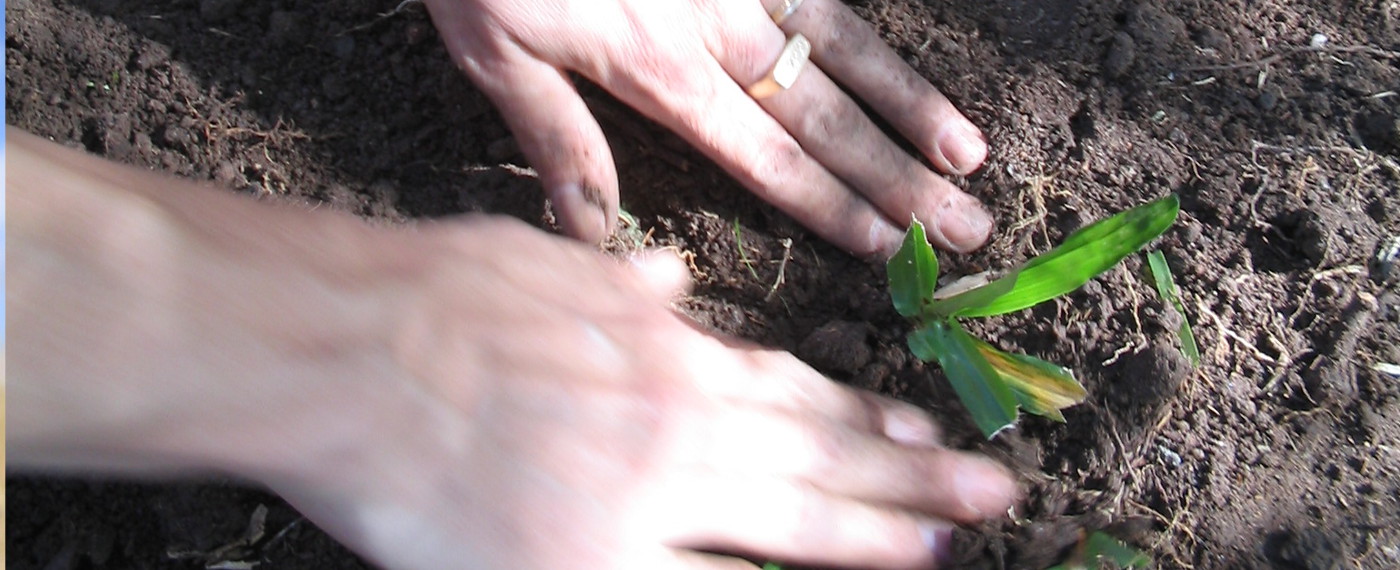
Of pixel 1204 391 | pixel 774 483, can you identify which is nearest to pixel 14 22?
pixel 774 483

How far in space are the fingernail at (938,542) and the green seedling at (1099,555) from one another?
0.13 meters

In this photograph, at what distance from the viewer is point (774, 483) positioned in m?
1.24

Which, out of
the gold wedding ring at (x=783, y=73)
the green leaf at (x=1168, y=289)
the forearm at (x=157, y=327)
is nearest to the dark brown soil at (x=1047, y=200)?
the green leaf at (x=1168, y=289)

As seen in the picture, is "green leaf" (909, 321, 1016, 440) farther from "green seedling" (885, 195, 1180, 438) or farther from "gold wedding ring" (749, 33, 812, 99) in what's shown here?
"gold wedding ring" (749, 33, 812, 99)

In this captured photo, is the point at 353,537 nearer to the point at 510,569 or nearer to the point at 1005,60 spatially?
the point at 510,569

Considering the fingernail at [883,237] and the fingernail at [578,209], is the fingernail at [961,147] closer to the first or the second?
the fingernail at [883,237]

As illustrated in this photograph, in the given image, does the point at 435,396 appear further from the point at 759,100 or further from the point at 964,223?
the point at 964,223

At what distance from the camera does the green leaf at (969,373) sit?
1270 millimetres

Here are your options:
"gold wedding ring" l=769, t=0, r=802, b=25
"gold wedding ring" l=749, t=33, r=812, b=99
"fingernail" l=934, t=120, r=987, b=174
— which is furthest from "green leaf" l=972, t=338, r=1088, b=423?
"gold wedding ring" l=769, t=0, r=802, b=25

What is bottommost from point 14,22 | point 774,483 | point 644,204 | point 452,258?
point 774,483

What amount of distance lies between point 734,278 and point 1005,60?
1.92 ft

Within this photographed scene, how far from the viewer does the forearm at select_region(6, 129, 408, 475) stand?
0.90 m

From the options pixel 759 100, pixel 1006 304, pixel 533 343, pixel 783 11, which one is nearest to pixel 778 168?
pixel 759 100

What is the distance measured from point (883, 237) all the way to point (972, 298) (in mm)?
198
